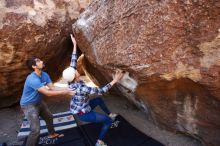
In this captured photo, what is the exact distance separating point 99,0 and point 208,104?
2246 millimetres

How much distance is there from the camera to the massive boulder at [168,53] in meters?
3.37

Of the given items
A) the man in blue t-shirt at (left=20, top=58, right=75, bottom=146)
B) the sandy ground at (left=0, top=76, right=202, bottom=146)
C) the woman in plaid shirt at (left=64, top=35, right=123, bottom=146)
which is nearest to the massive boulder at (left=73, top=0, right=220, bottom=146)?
the sandy ground at (left=0, top=76, right=202, bottom=146)

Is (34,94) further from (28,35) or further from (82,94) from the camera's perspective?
(28,35)

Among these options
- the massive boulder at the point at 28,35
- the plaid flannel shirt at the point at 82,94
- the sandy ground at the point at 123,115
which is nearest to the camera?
the plaid flannel shirt at the point at 82,94

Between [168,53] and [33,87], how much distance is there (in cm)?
191

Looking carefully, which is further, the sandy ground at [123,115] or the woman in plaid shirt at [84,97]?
the sandy ground at [123,115]

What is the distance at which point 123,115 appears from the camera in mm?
5730

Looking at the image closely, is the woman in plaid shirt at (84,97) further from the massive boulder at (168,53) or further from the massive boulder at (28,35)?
the massive boulder at (28,35)

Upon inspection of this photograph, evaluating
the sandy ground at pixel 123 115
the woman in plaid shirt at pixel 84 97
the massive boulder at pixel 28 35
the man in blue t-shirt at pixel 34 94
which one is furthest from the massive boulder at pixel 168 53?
the massive boulder at pixel 28 35

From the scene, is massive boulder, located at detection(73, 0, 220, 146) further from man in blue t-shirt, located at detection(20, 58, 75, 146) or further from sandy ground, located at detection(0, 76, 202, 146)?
man in blue t-shirt, located at detection(20, 58, 75, 146)

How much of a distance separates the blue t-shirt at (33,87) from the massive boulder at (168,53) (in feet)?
3.05

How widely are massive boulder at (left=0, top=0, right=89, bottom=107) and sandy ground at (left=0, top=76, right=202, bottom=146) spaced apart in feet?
1.58

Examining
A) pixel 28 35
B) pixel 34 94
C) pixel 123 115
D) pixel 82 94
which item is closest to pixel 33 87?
pixel 34 94

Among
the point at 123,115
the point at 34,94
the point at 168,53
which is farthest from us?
→ the point at 123,115
